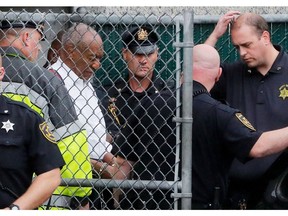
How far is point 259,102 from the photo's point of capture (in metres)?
5.24

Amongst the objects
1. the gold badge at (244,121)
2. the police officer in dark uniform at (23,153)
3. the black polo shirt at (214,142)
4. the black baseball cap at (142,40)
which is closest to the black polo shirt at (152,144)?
the black polo shirt at (214,142)

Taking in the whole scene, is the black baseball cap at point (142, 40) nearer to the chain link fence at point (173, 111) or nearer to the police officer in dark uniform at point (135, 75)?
the police officer in dark uniform at point (135, 75)

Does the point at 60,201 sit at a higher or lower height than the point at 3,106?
lower

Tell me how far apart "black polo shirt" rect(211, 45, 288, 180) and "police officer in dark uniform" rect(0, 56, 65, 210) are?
1143 mm

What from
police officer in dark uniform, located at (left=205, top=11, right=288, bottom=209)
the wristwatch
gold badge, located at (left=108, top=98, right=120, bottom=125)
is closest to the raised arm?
police officer in dark uniform, located at (left=205, top=11, right=288, bottom=209)

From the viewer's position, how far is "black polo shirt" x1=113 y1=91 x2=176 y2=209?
496 centimetres

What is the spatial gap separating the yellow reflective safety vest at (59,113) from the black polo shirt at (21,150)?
45 cm

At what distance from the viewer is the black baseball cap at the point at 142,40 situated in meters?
5.42

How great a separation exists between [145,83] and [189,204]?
117 cm

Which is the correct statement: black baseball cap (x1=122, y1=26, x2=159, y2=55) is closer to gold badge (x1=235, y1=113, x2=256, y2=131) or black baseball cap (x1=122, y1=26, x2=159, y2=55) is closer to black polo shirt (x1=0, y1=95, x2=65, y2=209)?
gold badge (x1=235, y1=113, x2=256, y2=131)

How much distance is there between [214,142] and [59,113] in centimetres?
82

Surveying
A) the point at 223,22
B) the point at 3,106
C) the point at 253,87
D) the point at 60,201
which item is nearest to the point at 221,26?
the point at 223,22

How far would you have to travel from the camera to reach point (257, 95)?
17.3 feet

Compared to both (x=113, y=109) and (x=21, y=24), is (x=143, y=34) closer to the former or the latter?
(x=113, y=109)
